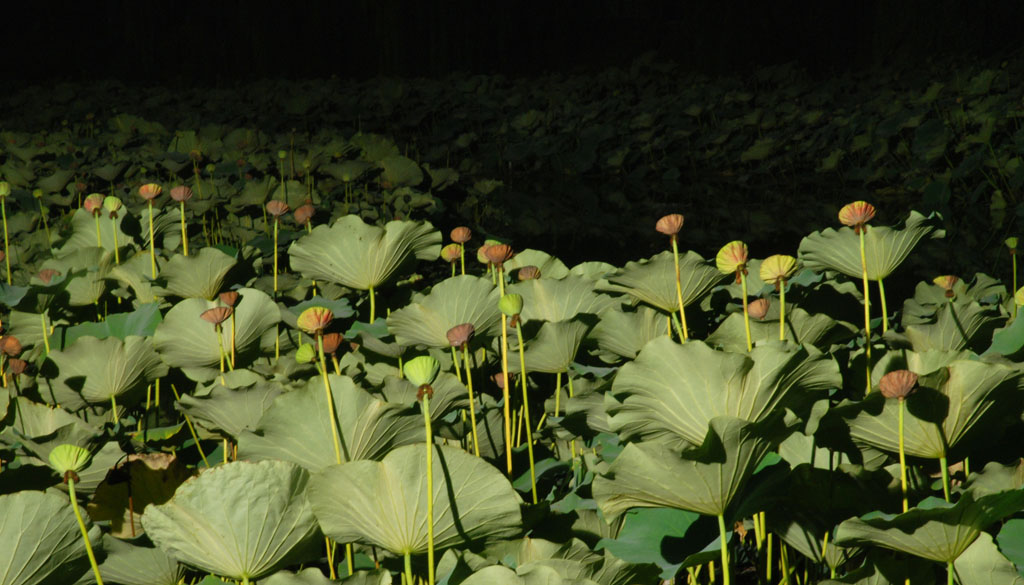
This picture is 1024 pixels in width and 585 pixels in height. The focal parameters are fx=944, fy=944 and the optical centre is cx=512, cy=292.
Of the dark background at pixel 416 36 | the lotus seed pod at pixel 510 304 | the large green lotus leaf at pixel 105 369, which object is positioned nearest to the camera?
the lotus seed pod at pixel 510 304

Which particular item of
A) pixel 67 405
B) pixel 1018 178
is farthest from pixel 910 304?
pixel 1018 178

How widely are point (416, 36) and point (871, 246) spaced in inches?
460

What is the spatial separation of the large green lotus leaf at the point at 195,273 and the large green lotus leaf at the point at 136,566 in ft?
1.85

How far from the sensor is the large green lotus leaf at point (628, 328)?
1.09m

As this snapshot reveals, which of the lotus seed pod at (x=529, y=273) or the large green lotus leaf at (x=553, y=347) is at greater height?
the lotus seed pod at (x=529, y=273)

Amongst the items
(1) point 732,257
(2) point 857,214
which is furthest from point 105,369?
(2) point 857,214

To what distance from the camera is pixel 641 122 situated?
21.7ft

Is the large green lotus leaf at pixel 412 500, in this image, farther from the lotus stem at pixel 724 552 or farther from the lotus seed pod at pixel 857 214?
the lotus seed pod at pixel 857 214

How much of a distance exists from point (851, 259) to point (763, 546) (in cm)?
40

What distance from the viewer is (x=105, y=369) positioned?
3.80 feet

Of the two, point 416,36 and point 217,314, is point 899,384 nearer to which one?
point 217,314

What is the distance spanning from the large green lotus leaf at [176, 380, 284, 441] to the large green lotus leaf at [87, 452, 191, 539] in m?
0.06

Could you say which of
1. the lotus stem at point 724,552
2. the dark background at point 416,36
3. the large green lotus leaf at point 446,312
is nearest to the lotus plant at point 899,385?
the lotus stem at point 724,552

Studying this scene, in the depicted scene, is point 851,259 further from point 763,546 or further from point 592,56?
point 592,56
